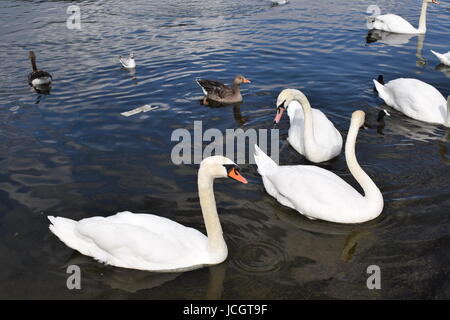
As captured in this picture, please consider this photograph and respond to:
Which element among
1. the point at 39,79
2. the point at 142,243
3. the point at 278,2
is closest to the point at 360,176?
the point at 142,243

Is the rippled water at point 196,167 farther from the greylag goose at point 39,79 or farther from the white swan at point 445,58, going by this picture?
the greylag goose at point 39,79

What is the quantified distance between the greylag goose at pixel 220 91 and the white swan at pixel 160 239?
20.6 ft

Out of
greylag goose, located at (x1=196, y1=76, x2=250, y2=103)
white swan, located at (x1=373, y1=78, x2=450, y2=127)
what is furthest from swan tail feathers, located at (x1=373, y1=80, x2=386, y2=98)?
greylag goose, located at (x1=196, y1=76, x2=250, y2=103)

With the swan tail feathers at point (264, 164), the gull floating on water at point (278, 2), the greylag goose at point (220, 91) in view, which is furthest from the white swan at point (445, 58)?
the gull floating on water at point (278, 2)

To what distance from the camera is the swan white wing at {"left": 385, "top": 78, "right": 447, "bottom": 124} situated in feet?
35.4

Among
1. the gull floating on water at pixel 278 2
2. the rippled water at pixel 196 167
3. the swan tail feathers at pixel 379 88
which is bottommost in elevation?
the rippled water at pixel 196 167

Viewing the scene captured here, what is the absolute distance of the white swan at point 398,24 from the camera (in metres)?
18.7

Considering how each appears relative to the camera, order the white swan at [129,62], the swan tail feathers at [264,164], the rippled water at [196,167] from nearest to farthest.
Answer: the rippled water at [196,167]
the swan tail feathers at [264,164]
the white swan at [129,62]

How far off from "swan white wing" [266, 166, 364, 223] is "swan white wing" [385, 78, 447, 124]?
15.1ft

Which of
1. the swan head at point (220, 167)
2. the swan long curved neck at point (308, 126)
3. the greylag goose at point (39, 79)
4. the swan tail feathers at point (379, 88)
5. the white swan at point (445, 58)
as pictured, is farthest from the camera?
the white swan at point (445, 58)

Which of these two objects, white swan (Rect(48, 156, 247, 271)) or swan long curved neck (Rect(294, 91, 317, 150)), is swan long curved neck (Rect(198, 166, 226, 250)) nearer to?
white swan (Rect(48, 156, 247, 271))

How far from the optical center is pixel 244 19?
21250 mm
